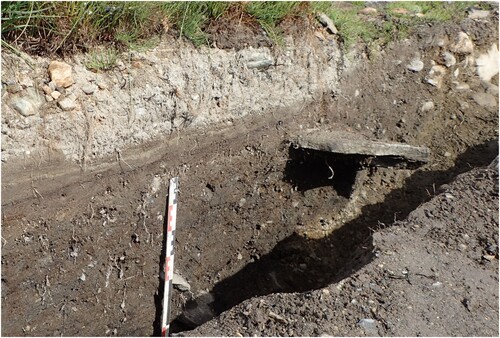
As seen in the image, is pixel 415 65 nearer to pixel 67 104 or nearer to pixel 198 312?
pixel 198 312

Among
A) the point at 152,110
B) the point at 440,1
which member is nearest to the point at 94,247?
the point at 152,110

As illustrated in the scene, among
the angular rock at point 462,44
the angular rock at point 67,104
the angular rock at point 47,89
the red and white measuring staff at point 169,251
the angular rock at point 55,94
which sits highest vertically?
the angular rock at point 47,89

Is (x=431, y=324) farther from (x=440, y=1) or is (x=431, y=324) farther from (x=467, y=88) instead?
(x=440, y=1)

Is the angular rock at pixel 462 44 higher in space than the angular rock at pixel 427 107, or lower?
higher

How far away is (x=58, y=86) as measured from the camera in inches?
121

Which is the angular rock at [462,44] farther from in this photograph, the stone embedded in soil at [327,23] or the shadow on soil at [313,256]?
the stone embedded in soil at [327,23]

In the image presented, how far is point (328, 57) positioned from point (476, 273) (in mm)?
2087

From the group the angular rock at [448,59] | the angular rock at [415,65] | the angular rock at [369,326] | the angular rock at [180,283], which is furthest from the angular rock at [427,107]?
the angular rock at [369,326]

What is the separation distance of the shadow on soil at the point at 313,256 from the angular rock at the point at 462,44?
1010 mm

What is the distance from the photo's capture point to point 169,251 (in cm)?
370

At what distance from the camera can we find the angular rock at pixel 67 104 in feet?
10.1

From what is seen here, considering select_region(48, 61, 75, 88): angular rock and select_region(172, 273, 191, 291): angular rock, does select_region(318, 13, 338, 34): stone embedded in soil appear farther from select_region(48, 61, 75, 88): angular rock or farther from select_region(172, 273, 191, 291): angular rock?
select_region(172, 273, 191, 291): angular rock

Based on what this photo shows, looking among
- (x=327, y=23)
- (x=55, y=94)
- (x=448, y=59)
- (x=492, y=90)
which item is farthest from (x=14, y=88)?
(x=492, y=90)

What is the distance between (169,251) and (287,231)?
42.7 inches
